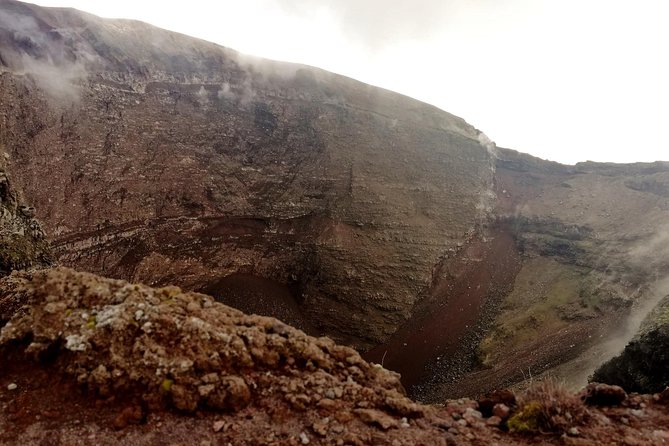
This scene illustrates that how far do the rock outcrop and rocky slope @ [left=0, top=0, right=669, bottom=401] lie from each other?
5.38m

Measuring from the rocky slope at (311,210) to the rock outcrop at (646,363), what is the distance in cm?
538

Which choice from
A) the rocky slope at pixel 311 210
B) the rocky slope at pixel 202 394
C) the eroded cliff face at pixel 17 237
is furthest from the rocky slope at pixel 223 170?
the rocky slope at pixel 202 394

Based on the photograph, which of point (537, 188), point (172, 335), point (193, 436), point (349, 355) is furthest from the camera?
point (537, 188)

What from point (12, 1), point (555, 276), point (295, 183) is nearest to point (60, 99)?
point (12, 1)

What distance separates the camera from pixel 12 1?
82.5 ft

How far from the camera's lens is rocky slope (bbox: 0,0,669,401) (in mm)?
25016

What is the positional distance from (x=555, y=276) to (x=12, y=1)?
43670 mm

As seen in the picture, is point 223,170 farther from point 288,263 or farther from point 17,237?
point 17,237

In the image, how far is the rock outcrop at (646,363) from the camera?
536 inches

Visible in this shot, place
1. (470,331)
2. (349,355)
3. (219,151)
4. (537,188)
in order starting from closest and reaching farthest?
1. (349,355)
2. (470,331)
3. (219,151)
4. (537,188)

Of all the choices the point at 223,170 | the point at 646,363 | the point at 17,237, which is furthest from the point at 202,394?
the point at 223,170

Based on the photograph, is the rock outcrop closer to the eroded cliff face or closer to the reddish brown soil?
the reddish brown soil

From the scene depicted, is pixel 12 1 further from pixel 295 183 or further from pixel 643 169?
pixel 643 169

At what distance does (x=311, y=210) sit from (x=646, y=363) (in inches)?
938
